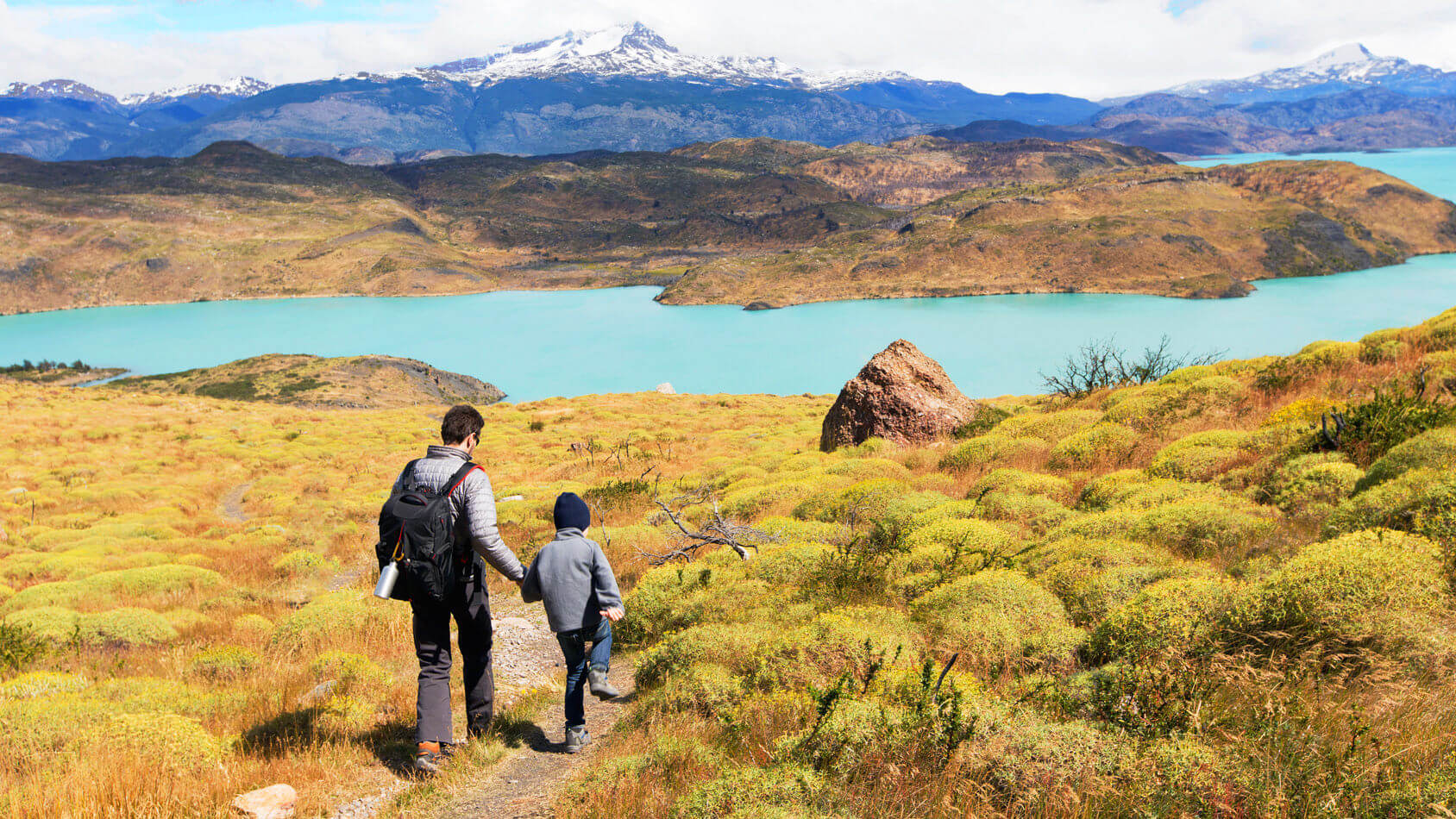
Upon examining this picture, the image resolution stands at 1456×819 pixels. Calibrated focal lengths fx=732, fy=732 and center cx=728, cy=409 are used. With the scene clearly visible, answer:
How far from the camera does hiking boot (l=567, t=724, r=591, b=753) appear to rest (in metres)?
5.06

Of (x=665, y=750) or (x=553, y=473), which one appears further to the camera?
(x=553, y=473)

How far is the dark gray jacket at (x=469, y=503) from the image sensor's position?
4.77 metres

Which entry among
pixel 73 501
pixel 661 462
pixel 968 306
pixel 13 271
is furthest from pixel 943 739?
pixel 13 271

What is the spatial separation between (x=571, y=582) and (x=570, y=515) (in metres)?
0.48

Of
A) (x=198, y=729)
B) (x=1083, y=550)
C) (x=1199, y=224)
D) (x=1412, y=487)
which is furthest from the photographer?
(x=1199, y=224)

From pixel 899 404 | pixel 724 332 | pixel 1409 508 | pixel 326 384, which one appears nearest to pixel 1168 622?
pixel 1409 508

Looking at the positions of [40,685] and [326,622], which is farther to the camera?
[326,622]

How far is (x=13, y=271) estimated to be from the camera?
153 metres

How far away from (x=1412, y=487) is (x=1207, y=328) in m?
113

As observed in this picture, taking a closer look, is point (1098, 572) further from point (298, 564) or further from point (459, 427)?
point (298, 564)

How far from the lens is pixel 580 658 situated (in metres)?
5.32

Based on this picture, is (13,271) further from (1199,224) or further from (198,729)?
(1199,224)

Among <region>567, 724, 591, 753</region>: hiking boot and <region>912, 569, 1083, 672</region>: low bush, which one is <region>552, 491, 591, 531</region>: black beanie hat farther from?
<region>912, 569, 1083, 672</region>: low bush

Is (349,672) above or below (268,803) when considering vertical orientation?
below
